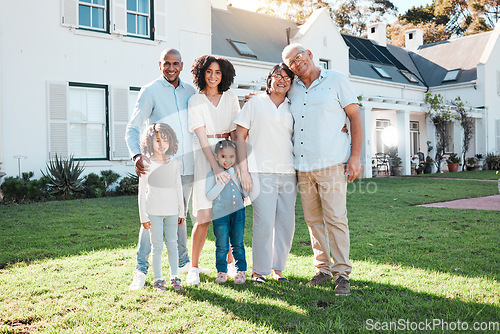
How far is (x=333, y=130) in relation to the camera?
3.40 meters

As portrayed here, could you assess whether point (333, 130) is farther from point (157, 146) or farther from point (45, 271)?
point (45, 271)

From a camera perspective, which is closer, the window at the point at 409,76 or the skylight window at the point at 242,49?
the skylight window at the point at 242,49

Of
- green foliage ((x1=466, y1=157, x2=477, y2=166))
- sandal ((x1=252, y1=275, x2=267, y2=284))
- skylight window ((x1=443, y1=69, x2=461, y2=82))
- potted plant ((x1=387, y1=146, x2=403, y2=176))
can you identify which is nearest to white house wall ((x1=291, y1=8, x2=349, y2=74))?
potted plant ((x1=387, y1=146, x2=403, y2=176))

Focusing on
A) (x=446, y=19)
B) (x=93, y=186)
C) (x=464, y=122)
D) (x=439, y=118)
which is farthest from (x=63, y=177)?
(x=446, y=19)

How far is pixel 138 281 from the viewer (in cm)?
344

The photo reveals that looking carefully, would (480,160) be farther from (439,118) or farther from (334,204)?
(334,204)

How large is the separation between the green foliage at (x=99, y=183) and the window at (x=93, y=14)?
3.50 metres

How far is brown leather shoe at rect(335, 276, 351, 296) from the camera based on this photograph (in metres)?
3.22

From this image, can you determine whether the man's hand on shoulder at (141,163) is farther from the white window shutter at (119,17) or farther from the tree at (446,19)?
the tree at (446,19)

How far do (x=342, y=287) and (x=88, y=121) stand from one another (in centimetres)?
850

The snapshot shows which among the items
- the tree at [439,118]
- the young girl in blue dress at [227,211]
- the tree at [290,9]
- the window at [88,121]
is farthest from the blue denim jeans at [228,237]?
the tree at [290,9]

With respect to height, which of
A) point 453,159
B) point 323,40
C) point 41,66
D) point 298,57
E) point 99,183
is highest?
point 323,40

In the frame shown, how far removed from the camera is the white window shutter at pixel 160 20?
1121 centimetres

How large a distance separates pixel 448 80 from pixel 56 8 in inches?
753
